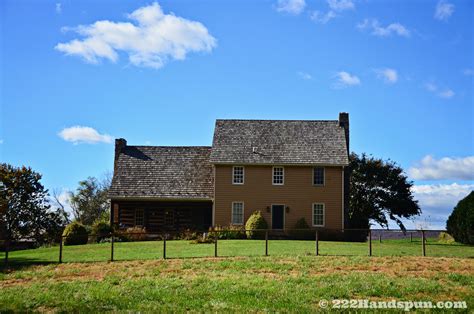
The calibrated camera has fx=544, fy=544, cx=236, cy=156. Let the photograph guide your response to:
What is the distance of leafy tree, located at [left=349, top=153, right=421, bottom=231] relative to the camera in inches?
1980

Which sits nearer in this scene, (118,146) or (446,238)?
(446,238)

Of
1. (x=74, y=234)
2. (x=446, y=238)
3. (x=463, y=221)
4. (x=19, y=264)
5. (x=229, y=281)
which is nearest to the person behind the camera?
(x=229, y=281)

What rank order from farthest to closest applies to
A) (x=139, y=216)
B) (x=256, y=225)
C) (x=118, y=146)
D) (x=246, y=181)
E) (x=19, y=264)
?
(x=118, y=146)
(x=139, y=216)
(x=246, y=181)
(x=256, y=225)
(x=19, y=264)

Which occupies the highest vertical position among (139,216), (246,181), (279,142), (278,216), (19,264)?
(279,142)

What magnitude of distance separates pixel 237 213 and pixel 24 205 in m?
14.8

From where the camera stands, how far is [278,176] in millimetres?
38031

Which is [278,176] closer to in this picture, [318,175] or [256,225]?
[318,175]

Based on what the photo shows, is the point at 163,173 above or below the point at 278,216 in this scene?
above

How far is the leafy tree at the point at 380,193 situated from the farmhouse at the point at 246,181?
38.6 ft

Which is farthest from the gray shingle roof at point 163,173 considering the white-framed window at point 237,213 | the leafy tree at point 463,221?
the leafy tree at point 463,221

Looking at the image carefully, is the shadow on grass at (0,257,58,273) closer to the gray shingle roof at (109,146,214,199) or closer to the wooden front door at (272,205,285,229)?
the gray shingle roof at (109,146,214,199)

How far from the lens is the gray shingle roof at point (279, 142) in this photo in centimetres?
3794

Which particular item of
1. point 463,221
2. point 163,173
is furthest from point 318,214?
point 163,173

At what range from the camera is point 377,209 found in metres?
50.8
